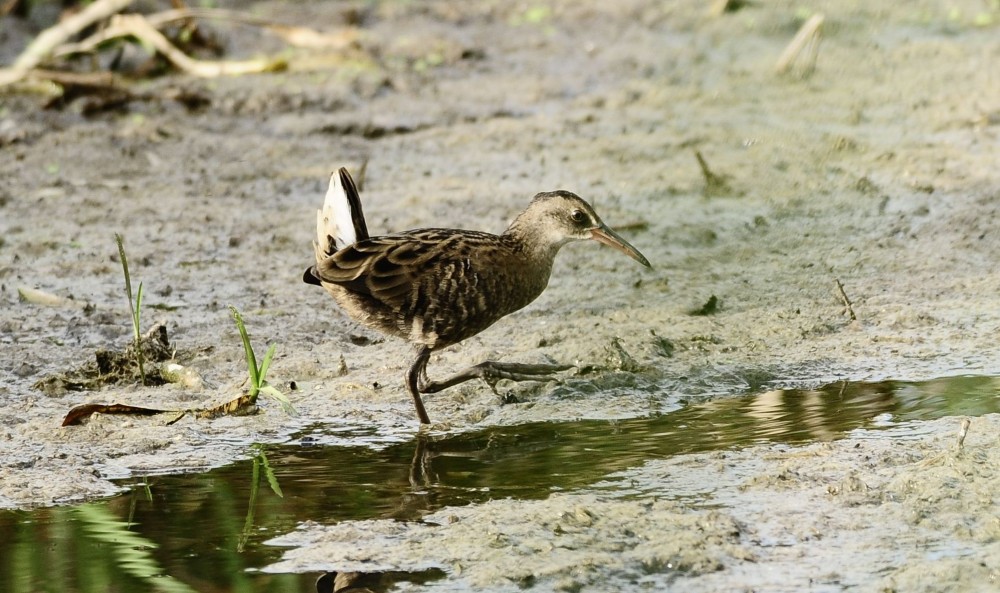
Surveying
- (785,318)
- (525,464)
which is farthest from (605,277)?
(525,464)

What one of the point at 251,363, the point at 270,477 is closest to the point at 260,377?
the point at 251,363

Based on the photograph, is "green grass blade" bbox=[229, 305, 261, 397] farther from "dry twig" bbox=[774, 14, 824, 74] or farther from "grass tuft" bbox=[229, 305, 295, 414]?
"dry twig" bbox=[774, 14, 824, 74]

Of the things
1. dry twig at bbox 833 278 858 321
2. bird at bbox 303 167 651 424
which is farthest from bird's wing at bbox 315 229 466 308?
dry twig at bbox 833 278 858 321

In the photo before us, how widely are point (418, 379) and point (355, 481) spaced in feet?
3.41

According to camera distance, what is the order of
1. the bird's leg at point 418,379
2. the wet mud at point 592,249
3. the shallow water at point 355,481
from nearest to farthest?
the shallow water at point 355,481
the wet mud at point 592,249
the bird's leg at point 418,379

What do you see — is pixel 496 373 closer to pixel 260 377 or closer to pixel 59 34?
pixel 260 377

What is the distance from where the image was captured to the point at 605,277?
7.40 m

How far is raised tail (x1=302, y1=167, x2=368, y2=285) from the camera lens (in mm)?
6062

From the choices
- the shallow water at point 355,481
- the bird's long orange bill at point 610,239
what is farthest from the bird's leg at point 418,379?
the bird's long orange bill at point 610,239

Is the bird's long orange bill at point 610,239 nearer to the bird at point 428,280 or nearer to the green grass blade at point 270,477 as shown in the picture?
the bird at point 428,280

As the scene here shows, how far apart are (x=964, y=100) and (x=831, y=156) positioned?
1.44 m

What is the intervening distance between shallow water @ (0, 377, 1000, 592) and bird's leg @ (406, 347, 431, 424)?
0.15m

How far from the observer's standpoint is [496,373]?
5824mm

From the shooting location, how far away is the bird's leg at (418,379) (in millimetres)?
5605
